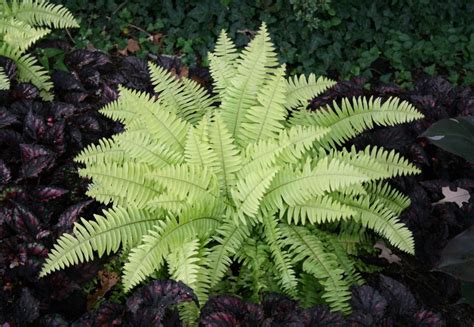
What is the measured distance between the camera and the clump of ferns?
2.45 m

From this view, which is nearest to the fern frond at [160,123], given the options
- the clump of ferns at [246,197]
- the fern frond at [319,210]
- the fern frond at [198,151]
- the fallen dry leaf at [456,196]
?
the clump of ferns at [246,197]

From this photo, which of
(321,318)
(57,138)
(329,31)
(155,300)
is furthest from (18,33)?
(329,31)

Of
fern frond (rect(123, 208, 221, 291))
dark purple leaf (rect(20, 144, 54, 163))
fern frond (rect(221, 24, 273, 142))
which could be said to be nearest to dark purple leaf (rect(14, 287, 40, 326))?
fern frond (rect(123, 208, 221, 291))

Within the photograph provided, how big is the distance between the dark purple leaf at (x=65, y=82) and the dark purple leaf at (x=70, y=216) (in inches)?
41.7

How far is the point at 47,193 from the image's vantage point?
2850 millimetres

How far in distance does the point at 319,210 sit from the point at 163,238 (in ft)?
2.25

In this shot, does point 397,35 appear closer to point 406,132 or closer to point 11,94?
point 406,132

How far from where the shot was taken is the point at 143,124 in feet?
Result: 9.43

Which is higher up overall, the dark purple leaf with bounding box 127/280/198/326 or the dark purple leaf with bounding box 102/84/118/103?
the dark purple leaf with bounding box 102/84/118/103

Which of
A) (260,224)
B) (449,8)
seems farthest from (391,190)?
(449,8)

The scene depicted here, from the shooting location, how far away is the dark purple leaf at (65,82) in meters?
3.53

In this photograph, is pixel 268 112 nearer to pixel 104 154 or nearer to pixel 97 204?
pixel 104 154

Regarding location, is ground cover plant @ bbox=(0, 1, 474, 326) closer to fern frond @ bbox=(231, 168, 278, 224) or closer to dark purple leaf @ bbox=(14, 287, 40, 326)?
dark purple leaf @ bbox=(14, 287, 40, 326)

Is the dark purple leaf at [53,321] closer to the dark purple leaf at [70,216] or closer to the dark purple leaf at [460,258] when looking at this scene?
the dark purple leaf at [70,216]
